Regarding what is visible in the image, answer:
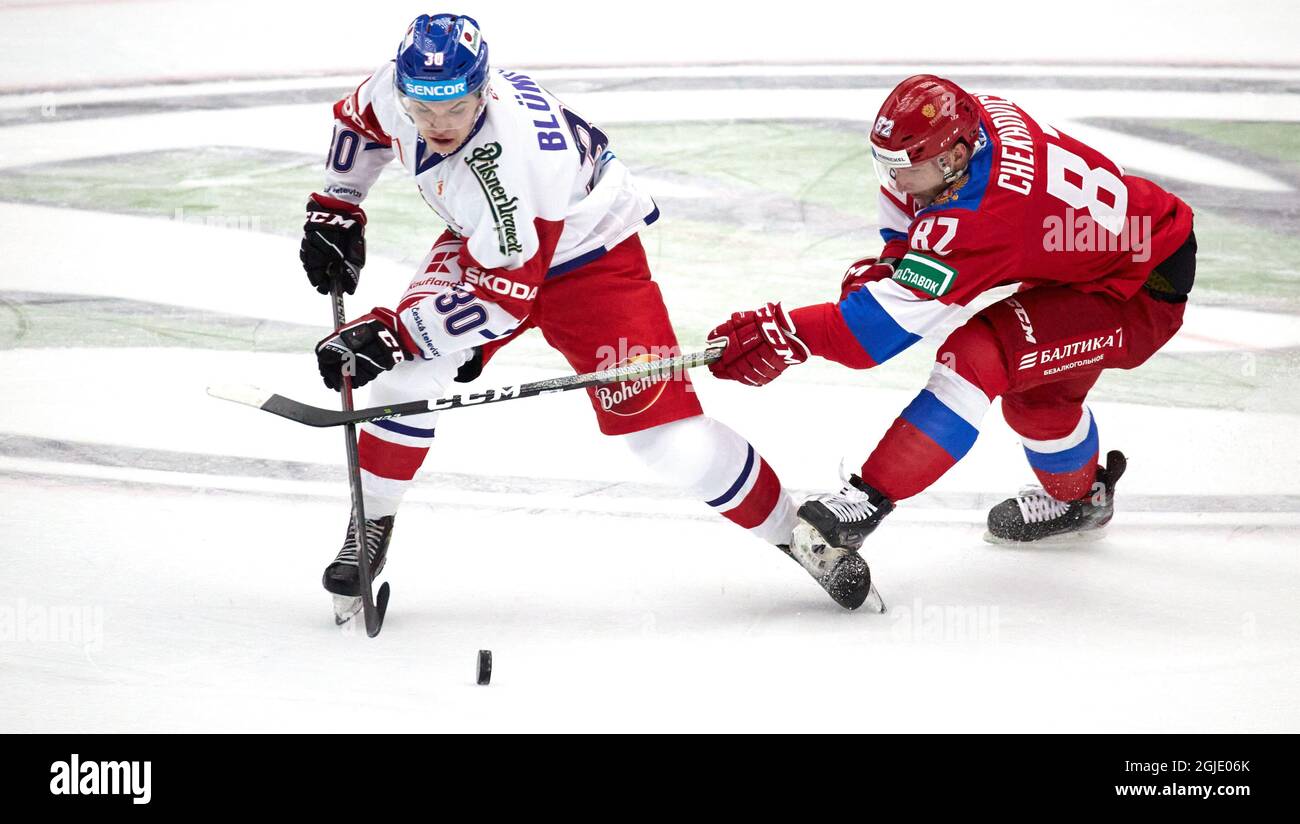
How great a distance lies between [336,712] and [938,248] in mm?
1513

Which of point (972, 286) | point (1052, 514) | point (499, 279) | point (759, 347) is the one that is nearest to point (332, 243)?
point (499, 279)

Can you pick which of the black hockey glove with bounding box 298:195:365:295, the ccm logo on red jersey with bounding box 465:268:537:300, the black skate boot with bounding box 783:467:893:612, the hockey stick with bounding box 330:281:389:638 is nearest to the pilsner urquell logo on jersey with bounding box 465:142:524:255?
the ccm logo on red jersey with bounding box 465:268:537:300

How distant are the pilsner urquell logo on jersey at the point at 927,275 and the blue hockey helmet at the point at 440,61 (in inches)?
37.4

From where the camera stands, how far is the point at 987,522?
3.98 m

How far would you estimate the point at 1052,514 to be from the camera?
12.7ft

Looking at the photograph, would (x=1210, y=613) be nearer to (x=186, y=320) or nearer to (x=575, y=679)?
(x=575, y=679)

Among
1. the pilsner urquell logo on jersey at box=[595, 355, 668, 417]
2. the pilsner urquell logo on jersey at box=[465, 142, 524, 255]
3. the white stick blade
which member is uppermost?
the pilsner urquell logo on jersey at box=[465, 142, 524, 255]

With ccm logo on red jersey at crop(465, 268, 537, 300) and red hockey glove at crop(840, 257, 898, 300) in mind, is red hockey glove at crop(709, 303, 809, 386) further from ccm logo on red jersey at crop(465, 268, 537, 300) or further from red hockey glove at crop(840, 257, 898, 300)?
ccm logo on red jersey at crop(465, 268, 537, 300)

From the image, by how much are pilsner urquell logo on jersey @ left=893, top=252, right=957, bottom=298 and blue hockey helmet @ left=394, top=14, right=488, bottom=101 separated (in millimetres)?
949

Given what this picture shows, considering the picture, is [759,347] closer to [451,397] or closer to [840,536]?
[840,536]

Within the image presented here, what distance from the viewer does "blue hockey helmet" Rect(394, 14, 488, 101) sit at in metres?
3.03

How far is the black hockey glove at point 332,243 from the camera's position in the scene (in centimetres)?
361

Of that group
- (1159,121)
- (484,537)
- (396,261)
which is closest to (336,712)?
(484,537)

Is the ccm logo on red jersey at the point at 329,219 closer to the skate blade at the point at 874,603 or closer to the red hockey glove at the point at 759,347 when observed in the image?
the red hockey glove at the point at 759,347
